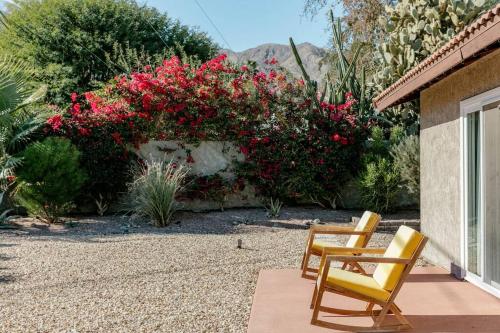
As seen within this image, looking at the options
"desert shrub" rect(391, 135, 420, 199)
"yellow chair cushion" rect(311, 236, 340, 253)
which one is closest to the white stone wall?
"desert shrub" rect(391, 135, 420, 199)

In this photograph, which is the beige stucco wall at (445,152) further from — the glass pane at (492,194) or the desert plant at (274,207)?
the desert plant at (274,207)

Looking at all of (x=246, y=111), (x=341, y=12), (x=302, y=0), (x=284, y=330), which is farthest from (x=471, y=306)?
(x=341, y=12)

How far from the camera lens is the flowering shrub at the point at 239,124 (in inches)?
488

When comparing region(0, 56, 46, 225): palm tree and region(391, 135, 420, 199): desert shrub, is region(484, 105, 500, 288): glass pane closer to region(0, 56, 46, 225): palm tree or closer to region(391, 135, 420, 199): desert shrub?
region(391, 135, 420, 199): desert shrub

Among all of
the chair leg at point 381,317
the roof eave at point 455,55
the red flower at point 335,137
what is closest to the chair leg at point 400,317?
the chair leg at point 381,317

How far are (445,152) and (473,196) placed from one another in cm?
105

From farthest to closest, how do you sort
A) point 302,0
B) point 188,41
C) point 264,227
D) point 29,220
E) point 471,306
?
1. point 188,41
2. point 302,0
3. point 29,220
4. point 264,227
5. point 471,306

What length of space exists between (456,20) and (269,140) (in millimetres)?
4965

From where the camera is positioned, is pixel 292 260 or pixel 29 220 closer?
pixel 292 260

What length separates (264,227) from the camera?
1108 cm

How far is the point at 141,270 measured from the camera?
701cm

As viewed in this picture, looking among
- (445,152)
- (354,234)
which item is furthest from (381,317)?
(445,152)

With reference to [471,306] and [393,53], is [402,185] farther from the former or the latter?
[471,306]

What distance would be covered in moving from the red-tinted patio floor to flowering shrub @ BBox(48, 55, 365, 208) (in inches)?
249
